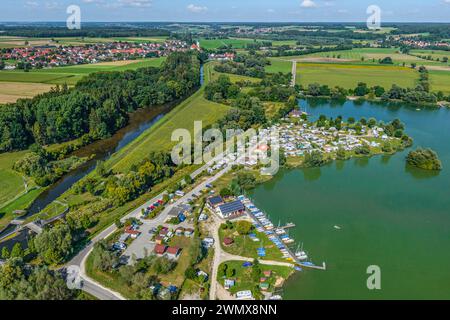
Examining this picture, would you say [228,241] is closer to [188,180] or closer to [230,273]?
[230,273]

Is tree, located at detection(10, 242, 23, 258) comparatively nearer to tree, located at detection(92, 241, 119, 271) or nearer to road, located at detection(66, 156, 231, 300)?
road, located at detection(66, 156, 231, 300)

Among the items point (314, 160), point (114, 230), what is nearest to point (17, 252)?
point (114, 230)

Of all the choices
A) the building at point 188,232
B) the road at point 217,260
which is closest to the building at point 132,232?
the building at point 188,232
